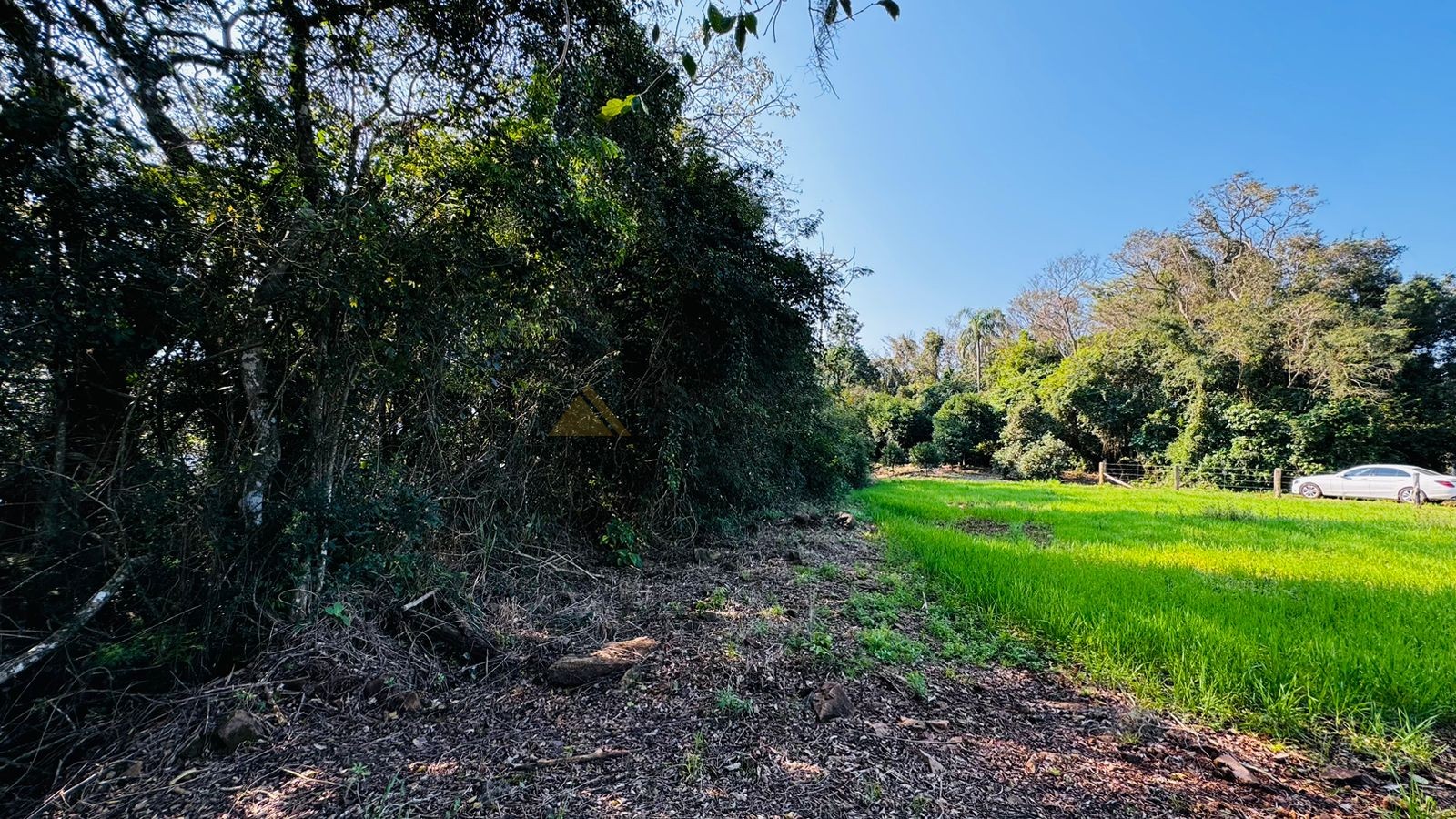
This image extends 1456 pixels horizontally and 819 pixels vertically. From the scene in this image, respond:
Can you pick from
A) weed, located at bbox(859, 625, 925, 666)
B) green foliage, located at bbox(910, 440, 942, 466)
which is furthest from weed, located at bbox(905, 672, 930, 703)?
green foliage, located at bbox(910, 440, 942, 466)

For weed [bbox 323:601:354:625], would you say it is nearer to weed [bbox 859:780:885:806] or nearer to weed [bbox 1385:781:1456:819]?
weed [bbox 859:780:885:806]

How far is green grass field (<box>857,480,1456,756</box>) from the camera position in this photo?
2230 millimetres

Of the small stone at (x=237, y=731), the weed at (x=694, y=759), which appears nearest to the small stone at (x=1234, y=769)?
the weed at (x=694, y=759)

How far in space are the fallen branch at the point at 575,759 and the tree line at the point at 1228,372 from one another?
6.87 m

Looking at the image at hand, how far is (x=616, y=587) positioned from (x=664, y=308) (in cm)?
267

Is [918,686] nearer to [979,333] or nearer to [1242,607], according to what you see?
[1242,607]

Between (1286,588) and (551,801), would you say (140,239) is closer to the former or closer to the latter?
(551,801)

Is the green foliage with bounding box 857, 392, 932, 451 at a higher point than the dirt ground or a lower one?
higher

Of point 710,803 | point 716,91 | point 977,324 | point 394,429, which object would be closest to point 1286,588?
point 710,803

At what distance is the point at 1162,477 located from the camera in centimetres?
1700

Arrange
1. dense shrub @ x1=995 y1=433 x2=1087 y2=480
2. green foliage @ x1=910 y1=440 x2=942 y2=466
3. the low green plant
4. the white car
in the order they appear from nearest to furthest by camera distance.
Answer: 1. the low green plant
2. the white car
3. dense shrub @ x1=995 y1=433 x2=1087 y2=480
4. green foliage @ x1=910 y1=440 x2=942 y2=466

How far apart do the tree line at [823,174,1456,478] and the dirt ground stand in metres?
6.24

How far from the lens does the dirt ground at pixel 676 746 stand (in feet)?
5.58

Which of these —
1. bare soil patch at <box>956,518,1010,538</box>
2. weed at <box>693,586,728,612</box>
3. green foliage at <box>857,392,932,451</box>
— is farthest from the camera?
green foliage at <box>857,392,932,451</box>
